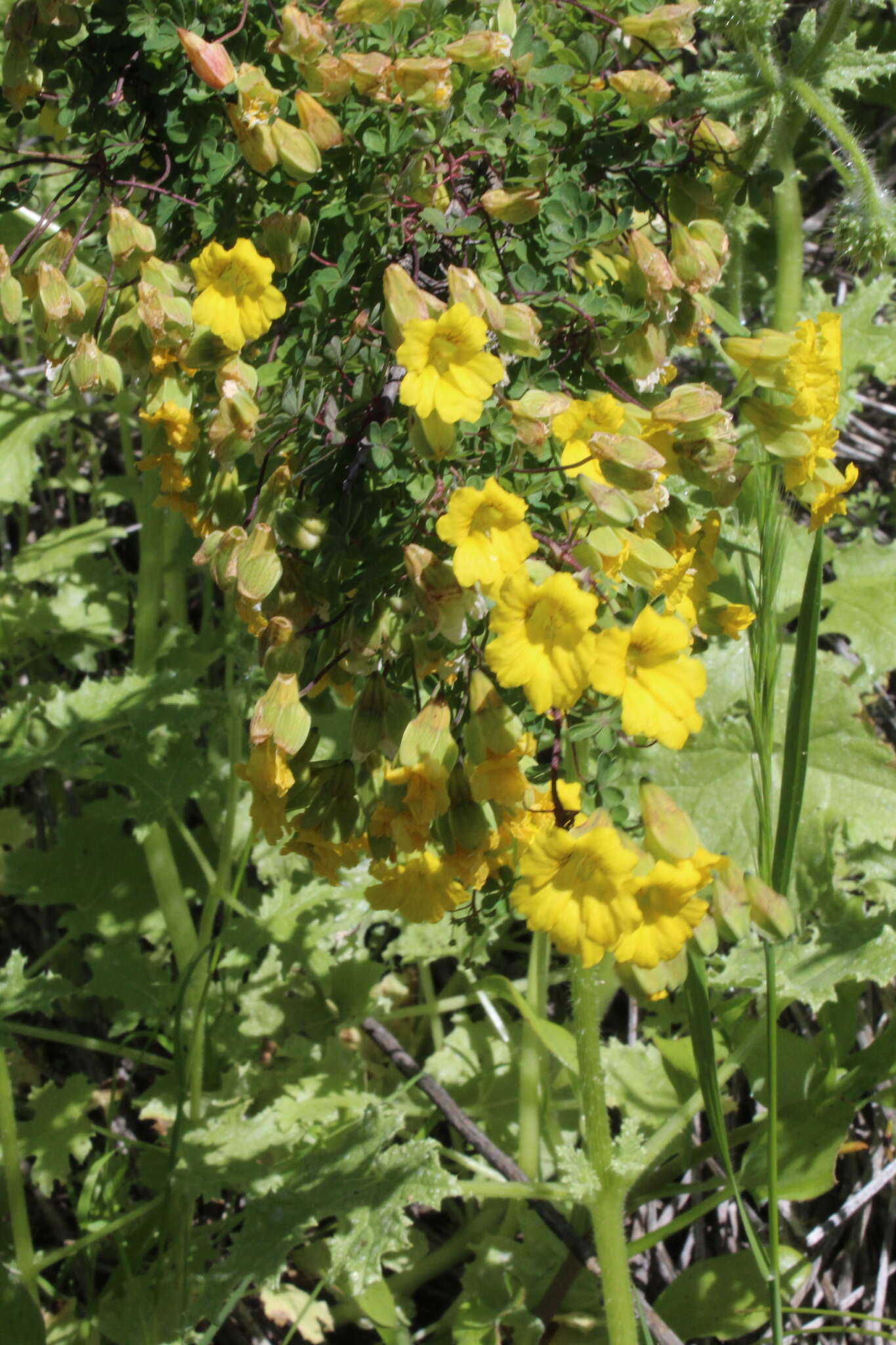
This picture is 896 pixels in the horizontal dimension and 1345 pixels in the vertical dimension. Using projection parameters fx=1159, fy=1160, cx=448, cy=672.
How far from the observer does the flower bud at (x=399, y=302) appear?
117cm

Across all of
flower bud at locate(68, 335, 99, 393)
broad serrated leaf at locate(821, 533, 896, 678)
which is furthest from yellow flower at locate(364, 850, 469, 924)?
broad serrated leaf at locate(821, 533, 896, 678)

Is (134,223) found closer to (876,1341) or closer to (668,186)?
(668,186)

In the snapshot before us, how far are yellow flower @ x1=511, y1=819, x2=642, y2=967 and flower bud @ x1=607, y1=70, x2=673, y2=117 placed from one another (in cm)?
80

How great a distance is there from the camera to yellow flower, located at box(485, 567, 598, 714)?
1.09 m

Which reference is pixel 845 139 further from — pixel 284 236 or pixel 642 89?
pixel 284 236

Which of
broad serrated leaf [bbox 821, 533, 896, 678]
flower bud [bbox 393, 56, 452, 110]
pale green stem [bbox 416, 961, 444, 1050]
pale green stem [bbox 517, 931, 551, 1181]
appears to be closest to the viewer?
flower bud [bbox 393, 56, 452, 110]

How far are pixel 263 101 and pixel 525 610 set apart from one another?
2.09 ft

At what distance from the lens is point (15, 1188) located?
198cm

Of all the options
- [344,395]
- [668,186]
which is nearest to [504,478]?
[344,395]

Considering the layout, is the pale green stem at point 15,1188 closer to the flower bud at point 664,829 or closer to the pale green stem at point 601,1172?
the pale green stem at point 601,1172

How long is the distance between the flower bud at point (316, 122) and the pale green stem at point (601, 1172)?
1096mm

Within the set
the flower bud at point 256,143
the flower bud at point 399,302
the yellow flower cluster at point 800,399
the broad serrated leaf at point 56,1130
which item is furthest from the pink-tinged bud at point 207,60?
the broad serrated leaf at point 56,1130

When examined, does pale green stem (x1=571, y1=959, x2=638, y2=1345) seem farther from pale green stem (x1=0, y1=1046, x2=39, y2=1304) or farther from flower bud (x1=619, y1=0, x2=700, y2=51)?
flower bud (x1=619, y1=0, x2=700, y2=51)

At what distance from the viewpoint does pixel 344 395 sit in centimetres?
132
